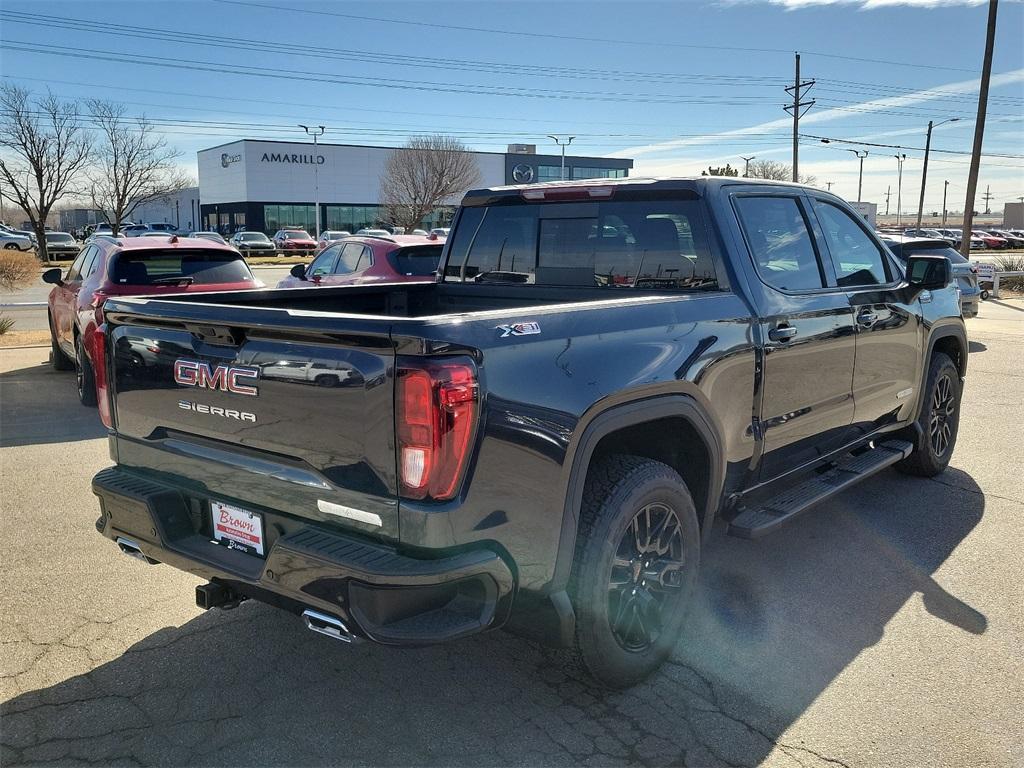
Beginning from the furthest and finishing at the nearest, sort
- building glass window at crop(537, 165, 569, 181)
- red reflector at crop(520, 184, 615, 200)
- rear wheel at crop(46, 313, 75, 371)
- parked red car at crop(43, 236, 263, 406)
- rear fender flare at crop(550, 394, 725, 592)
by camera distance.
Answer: building glass window at crop(537, 165, 569, 181) < rear wheel at crop(46, 313, 75, 371) < parked red car at crop(43, 236, 263, 406) < red reflector at crop(520, 184, 615, 200) < rear fender flare at crop(550, 394, 725, 592)

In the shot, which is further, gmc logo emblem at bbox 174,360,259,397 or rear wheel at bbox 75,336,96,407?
rear wheel at bbox 75,336,96,407

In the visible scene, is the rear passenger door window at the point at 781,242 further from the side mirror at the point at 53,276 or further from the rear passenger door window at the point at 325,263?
the rear passenger door window at the point at 325,263

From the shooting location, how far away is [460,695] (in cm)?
320

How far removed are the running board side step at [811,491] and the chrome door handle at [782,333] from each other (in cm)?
81

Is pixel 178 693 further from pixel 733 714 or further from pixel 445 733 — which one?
pixel 733 714

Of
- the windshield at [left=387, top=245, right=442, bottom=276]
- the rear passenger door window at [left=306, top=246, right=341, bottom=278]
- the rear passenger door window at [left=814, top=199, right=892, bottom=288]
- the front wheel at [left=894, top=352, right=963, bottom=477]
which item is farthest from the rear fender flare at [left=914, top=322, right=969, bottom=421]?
the rear passenger door window at [left=306, top=246, right=341, bottom=278]

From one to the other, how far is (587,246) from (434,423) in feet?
6.77

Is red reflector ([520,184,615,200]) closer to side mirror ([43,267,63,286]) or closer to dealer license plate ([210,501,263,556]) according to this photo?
dealer license plate ([210,501,263,556])

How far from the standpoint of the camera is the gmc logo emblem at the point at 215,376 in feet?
9.25

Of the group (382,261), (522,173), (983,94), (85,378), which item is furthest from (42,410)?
(522,173)

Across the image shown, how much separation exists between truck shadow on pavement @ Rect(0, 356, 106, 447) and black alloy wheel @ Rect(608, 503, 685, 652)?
5.53 meters

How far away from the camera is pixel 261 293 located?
4.34 meters

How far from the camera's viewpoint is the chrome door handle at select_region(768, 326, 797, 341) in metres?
3.84

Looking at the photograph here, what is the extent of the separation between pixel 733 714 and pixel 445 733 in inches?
41.3
